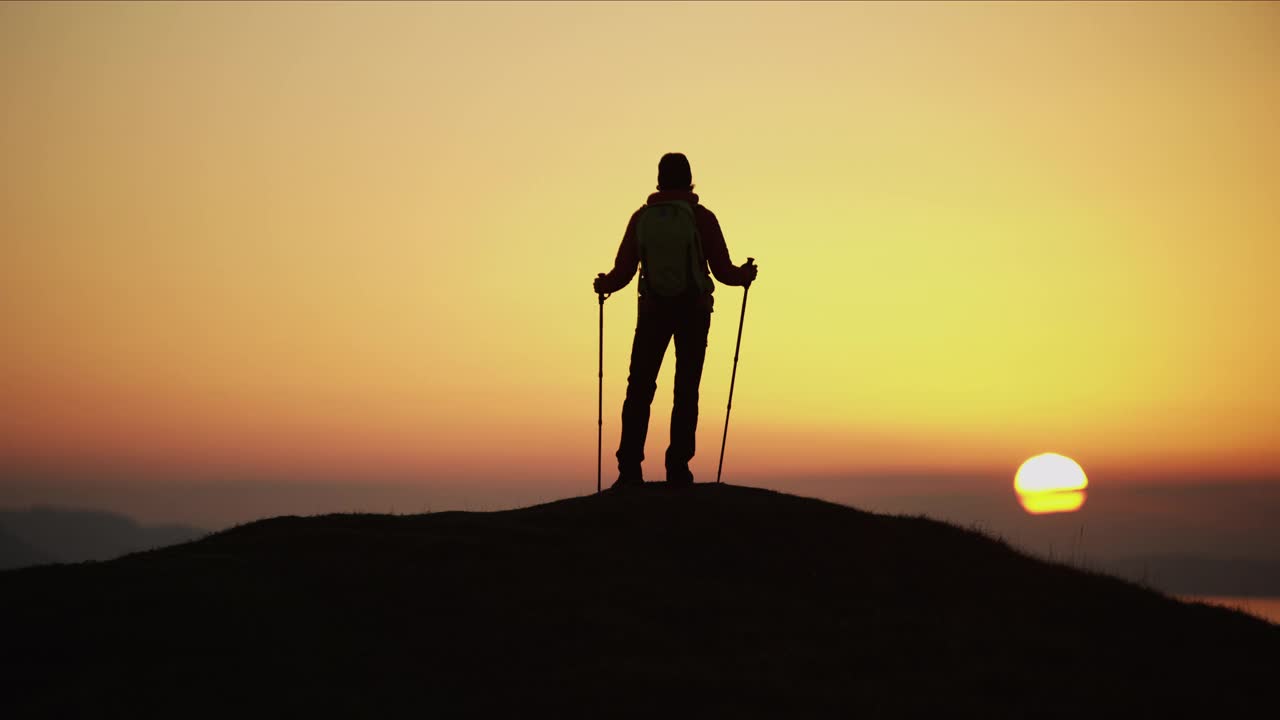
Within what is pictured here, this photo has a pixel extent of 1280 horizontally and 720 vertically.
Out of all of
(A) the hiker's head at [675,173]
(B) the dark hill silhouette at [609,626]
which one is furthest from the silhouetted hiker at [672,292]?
(B) the dark hill silhouette at [609,626]

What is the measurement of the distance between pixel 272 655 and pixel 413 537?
3.44 metres

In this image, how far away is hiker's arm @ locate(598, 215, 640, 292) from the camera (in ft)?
60.4

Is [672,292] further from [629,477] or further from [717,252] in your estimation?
[629,477]

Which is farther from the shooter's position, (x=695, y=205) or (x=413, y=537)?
(x=695, y=205)

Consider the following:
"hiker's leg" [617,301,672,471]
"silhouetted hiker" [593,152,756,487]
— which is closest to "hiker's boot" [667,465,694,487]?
"silhouetted hiker" [593,152,756,487]

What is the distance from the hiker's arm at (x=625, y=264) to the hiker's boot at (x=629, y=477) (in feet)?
8.28

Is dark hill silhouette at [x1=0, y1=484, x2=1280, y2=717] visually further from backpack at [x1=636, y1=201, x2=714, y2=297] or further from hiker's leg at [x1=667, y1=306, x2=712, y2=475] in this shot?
backpack at [x1=636, y1=201, x2=714, y2=297]

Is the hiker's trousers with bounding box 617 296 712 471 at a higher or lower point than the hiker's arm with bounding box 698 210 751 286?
lower

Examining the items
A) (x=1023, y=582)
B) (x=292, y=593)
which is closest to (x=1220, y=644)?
(x=1023, y=582)

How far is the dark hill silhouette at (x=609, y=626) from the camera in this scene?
11781 mm

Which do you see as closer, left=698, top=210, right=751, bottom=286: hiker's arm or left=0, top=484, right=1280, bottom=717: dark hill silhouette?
left=0, top=484, right=1280, bottom=717: dark hill silhouette

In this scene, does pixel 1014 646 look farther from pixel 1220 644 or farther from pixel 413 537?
pixel 413 537

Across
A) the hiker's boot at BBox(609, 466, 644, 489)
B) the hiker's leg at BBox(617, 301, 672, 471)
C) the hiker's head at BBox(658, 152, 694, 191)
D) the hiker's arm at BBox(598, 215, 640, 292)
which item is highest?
the hiker's head at BBox(658, 152, 694, 191)

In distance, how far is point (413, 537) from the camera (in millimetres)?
15367
